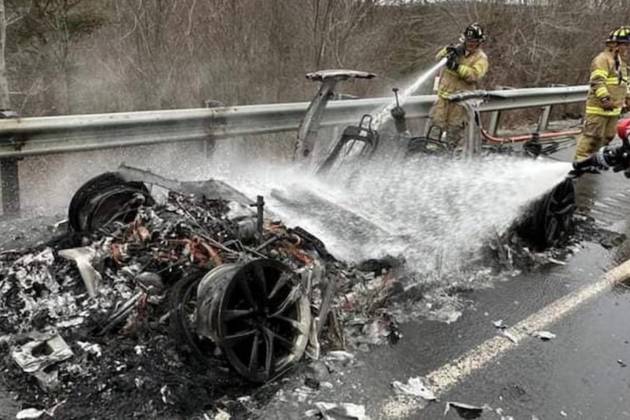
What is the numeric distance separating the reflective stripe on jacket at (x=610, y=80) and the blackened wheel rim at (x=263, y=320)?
19.9 feet

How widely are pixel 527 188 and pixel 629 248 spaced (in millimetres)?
1355

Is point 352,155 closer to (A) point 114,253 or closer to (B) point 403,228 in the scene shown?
(B) point 403,228

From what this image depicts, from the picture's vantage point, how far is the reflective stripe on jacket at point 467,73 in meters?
7.23

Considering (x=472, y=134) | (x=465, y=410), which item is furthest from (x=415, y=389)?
(x=472, y=134)

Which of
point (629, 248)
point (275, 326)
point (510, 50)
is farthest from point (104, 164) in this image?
point (510, 50)

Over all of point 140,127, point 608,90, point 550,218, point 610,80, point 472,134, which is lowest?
point 550,218

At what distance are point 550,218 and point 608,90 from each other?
3.24 meters

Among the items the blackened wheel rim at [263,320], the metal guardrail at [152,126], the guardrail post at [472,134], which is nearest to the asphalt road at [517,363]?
the blackened wheel rim at [263,320]

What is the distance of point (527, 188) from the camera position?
5.16m

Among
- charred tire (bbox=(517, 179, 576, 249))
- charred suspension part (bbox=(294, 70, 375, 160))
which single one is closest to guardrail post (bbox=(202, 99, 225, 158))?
charred suspension part (bbox=(294, 70, 375, 160))

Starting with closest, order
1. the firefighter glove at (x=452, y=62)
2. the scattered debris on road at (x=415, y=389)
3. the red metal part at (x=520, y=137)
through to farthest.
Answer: the scattered debris on road at (x=415, y=389) → the firefighter glove at (x=452, y=62) → the red metal part at (x=520, y=137)

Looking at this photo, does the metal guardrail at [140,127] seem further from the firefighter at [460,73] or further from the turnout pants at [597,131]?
the turnout pants at [597,131]

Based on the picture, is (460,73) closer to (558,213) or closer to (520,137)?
(520,137)

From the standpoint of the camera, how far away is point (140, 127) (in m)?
5.15
